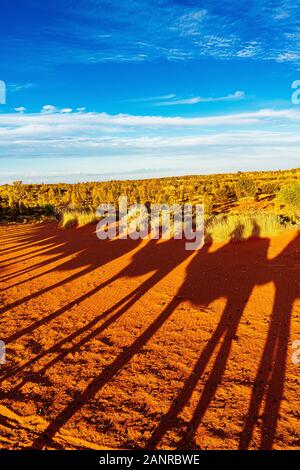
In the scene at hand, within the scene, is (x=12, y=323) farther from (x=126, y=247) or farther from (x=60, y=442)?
(x=126, y=247)

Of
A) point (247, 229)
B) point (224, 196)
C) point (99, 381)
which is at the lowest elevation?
point (99, 381)

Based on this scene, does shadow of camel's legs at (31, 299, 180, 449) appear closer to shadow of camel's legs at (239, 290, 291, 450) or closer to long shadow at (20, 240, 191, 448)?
long shadow at (20, 240, 191, 448)

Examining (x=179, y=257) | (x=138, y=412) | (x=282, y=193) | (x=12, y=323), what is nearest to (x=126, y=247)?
(x=179, y=257)

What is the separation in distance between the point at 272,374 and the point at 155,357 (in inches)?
58.5

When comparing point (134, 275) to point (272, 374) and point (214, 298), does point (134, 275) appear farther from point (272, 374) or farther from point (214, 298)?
point (272, 374)

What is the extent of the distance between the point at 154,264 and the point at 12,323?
14.9ft

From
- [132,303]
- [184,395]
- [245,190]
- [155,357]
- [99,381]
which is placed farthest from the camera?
[245,190]

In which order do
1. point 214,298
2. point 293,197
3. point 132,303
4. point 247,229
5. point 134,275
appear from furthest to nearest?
1. point 293,197
2. point 247,229
3. point 134,275
4. point 132,303
5. point 214,298

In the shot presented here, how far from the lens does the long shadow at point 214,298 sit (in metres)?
3.72

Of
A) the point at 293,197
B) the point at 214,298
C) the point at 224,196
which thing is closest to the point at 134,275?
the point at 214,298

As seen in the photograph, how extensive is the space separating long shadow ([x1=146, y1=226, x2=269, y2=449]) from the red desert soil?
0.02 meters

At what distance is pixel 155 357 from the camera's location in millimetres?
4953

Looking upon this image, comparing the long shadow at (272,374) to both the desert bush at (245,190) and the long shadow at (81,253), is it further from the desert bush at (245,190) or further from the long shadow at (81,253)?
the desert bush at (245,190)

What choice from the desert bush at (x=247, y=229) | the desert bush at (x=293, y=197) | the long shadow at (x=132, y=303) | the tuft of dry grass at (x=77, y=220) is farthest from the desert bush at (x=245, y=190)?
the long shadow at (x=132, y=303)
